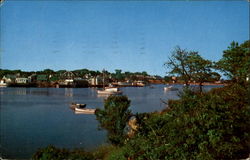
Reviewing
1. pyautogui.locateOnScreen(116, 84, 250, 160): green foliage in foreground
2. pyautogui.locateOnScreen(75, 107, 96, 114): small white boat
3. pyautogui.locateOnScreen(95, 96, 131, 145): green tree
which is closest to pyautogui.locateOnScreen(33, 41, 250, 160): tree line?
pyautogui.locateOnScreen(116, 84, 250, 160): green foliage in foreground

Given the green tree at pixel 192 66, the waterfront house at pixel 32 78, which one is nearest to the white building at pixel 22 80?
the waterfront house at pixel 32 78

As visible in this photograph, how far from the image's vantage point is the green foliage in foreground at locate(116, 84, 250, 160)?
13.7 feet

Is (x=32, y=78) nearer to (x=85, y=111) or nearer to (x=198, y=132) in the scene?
(x=85, y=111)

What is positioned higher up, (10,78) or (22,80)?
(10,78)

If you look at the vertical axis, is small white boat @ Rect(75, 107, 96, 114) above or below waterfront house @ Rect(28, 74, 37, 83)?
below

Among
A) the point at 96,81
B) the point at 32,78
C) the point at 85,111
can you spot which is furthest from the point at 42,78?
the point at 85,111

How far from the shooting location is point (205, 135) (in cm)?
423

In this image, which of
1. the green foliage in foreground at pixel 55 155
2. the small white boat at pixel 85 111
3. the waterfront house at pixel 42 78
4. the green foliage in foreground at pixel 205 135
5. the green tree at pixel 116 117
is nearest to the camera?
the green foliage in foreground at pixel 205 135

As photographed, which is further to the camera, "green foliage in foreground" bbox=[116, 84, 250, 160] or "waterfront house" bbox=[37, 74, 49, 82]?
"waterfront house" bbox=[37, 74, 49, 82]

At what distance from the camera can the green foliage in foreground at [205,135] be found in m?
4.16

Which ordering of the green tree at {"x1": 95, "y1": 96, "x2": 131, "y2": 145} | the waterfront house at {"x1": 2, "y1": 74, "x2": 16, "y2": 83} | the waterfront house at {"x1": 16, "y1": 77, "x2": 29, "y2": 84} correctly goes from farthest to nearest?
1. the waterfront house at {"x1": 16, "y1": 77, "x2": 29, "y2": 84}
2. the waterfront house at {"x1": 2, "y1": 74, "x2": 16, "y2": 83}
3. the green tree at {"x1": 95, "y1": 96, "x2": 131, "y2": 145}

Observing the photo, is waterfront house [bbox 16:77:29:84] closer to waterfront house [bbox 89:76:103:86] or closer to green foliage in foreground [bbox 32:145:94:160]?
waterfront house [bbox 89:76:103:86]

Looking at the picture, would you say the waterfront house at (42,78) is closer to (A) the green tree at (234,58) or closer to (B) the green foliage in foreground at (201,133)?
(A) the green tree at (234,58)

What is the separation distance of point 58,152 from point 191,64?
9626 millimetres
